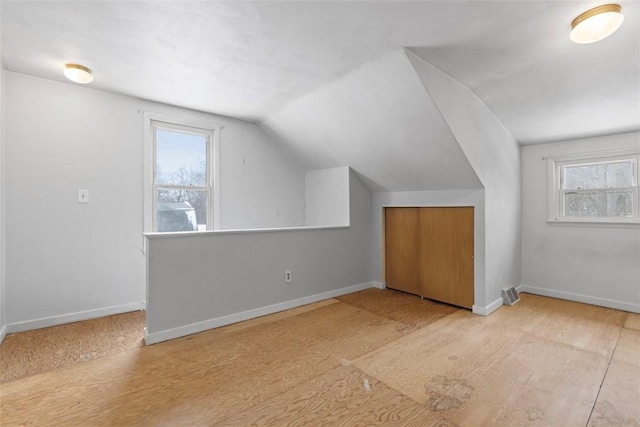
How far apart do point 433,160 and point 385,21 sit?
1644 millimetres

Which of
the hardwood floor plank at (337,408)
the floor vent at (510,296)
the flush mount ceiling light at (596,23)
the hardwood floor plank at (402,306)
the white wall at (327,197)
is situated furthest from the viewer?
the white wall at (327,197)

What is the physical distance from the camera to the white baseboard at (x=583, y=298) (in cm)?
338

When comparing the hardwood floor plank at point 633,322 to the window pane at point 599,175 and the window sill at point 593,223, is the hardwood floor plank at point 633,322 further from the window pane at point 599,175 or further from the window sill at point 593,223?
the window pane at point 599,175

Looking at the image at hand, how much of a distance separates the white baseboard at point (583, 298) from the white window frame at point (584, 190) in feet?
3.01

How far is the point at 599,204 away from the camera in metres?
3.65

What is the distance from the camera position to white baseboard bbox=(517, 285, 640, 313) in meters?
3.38

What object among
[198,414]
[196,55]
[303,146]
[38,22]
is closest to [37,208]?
[38,22]

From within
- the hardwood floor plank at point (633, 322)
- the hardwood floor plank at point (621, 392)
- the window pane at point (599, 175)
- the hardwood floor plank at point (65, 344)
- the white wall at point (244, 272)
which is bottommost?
the hardwood floor plank at point (621, 392)

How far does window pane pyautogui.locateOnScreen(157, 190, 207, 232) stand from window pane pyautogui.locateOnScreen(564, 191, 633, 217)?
472 centimetres

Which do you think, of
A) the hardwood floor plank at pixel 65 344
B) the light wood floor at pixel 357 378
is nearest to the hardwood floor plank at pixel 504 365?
the light wood floor at pixel 357 378

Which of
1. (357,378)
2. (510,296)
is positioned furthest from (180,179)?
(510,296)

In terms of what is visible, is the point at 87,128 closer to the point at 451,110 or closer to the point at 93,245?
the point at 93,245

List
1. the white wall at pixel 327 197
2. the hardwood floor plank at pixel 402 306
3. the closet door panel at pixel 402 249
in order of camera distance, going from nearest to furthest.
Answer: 1. the hardwood floor plank at pixel 402 306
2. the closet door panel at pixel 402 249
3. the white wall at pixel 327 197

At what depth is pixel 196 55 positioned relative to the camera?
2.36 meters
